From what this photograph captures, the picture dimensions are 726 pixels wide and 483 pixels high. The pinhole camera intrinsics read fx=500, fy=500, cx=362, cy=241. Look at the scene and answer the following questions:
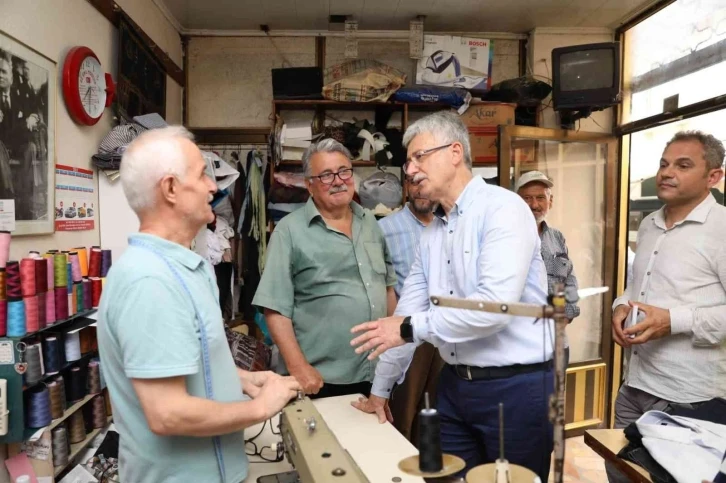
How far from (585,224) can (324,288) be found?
9.32 ft

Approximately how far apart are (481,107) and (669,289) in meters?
2.32

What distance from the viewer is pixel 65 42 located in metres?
2.38

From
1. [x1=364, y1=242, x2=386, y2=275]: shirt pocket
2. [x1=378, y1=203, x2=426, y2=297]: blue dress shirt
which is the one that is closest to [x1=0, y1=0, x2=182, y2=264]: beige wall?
[x1=364, y1=242, x2=386, y2=275]: shirt pocket

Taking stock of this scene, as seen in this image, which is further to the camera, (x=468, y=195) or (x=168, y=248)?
(x=468, y=195)

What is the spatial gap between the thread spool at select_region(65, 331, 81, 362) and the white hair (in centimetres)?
133

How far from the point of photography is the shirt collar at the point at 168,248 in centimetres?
108

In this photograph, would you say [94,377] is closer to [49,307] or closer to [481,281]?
[49,307]

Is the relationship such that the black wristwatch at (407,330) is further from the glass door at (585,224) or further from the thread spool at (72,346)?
the glass door at (585,224)

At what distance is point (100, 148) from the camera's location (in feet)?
8.79

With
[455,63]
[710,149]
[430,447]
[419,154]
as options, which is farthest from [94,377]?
[455,63]

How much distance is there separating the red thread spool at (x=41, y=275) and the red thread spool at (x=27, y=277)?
21 millimetres

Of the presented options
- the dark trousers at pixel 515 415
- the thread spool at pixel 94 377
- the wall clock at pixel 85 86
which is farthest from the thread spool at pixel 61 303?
the dark trousers at pixel 515 415

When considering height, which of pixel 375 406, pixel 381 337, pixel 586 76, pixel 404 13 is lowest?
pixel 375 406

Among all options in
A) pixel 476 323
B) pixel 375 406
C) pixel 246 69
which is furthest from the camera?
pixel 246 69
